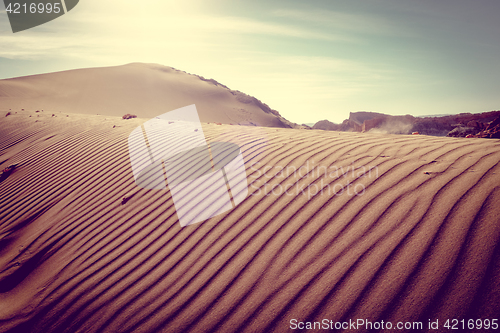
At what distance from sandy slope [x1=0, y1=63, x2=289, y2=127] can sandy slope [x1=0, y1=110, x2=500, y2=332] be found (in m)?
22.6

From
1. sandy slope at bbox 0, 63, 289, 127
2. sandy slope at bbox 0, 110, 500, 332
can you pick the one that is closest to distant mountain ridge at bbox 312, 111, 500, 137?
sandy slope at bbox 0, 110, 500, 332

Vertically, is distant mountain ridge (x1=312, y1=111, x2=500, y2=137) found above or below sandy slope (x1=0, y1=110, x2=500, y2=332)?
above

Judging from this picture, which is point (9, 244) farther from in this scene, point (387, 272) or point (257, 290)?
point (387, 272)

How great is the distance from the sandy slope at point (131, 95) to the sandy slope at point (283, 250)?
888 inches

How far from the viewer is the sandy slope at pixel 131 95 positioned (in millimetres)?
23688

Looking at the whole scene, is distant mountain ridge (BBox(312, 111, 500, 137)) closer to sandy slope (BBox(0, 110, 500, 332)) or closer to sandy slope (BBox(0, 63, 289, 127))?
sandy slope (BBox(0, 110, 500, 332))

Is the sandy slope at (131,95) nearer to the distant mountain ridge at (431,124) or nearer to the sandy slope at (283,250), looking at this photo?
the distant mountain ridge at (431,124)

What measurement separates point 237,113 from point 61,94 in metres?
18.5

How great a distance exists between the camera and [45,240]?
9.60ft

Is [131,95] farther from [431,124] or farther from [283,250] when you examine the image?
[283,250]

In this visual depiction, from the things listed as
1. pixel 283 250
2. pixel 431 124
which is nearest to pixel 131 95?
pixel 431 124

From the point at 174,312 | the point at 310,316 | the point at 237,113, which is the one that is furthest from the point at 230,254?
the point at 237,113

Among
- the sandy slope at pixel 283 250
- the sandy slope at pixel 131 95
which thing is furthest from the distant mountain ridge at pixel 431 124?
the sandy slope at pixel 131 95

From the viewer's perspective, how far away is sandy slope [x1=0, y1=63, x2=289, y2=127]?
77.7ft
